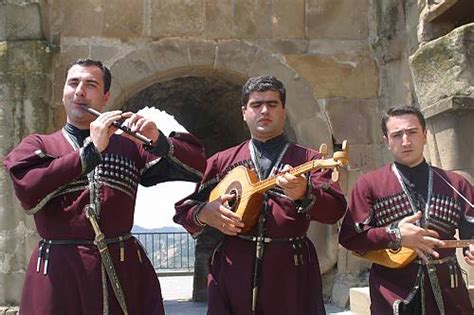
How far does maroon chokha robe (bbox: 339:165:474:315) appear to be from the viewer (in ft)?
9.73

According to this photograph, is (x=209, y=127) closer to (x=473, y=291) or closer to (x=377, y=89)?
(x=377, y=89)

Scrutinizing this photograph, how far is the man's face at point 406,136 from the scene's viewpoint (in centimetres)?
305

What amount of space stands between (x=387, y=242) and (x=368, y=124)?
4.05m

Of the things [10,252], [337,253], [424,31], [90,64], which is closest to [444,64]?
[424,31]

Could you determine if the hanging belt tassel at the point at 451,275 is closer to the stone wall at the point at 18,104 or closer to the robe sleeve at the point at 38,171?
the robe sleeve at the point at 38,171

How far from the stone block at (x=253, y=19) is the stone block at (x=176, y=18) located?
380 millimetres

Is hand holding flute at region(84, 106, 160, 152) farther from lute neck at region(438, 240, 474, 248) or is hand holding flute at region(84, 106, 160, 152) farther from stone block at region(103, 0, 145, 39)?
stone block at region(103, 0, 145, 39)

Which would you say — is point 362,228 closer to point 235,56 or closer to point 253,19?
point 235,56

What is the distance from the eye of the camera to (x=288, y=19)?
22.5ft

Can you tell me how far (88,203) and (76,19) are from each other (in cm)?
428

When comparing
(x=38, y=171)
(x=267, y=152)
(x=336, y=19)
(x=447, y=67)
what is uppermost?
(x=336, y=19)

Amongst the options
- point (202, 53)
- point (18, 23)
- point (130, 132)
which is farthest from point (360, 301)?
point (18, 23)

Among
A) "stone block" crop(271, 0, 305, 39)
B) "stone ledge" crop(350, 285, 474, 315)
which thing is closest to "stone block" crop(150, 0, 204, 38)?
"stone block" crop(271, 0, 305, 39)

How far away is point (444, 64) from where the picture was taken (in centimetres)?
429
